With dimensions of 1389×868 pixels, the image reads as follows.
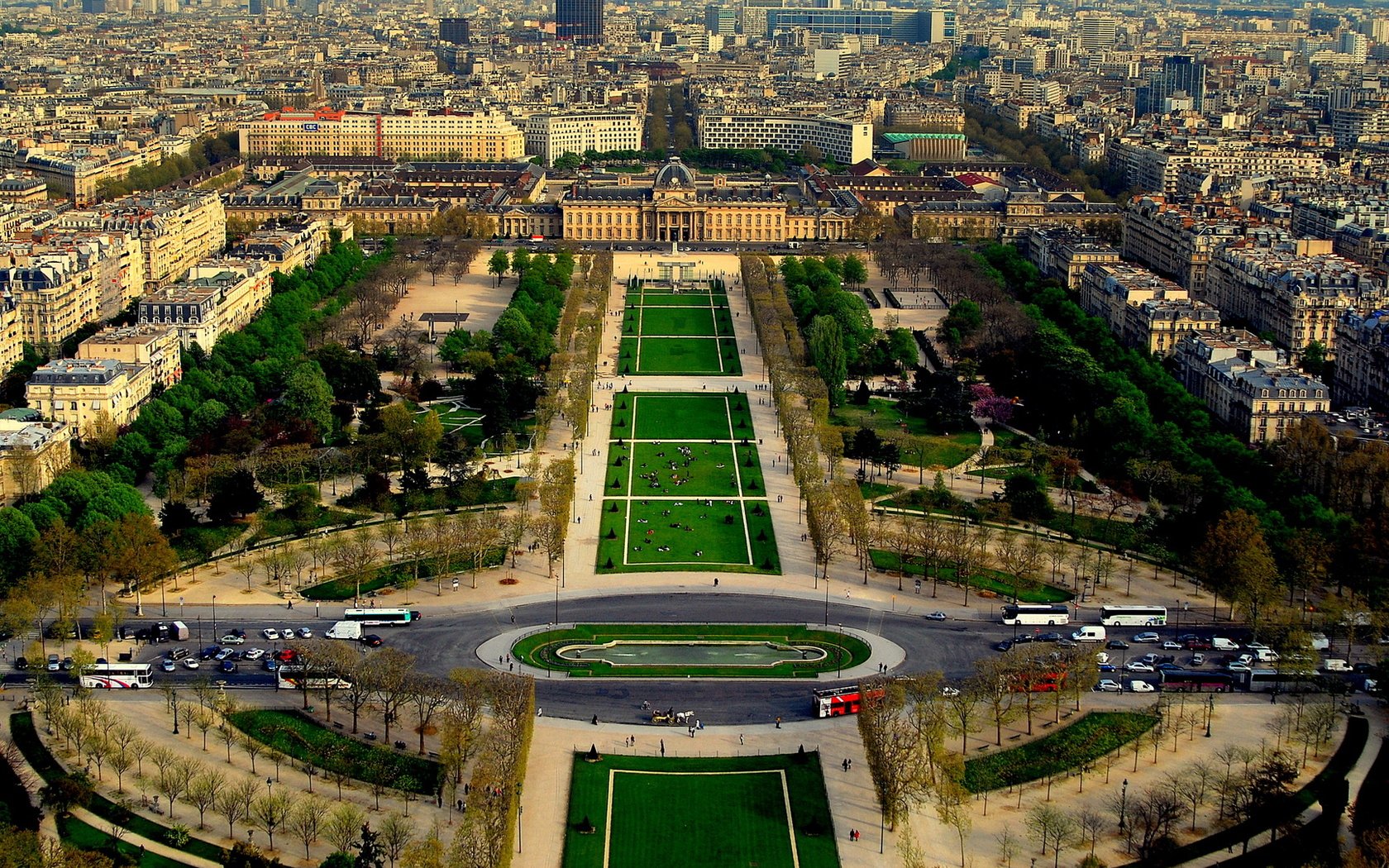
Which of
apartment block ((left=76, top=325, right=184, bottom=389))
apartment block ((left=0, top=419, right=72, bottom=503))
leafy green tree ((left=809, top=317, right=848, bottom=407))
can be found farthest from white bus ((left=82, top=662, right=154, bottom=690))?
leafy green tree ((left=809, top=317, right=848, bottom=407))

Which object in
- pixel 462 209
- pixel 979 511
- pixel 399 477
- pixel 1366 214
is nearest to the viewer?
pixel 979 511

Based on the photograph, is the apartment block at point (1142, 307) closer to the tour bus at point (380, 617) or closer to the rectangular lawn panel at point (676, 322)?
the rectangular lawn panel at point (676, 322)

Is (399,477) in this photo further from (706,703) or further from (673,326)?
(673,326)

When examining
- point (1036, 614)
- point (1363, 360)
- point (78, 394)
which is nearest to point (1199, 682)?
point (1036, 614)

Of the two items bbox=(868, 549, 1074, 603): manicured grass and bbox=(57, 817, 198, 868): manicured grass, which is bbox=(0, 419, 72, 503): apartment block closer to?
bbox=(57, 817, 198, 868): manicured grass

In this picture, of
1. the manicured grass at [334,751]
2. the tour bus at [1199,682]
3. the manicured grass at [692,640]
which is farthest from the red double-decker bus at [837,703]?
the manicured grass at [334,751]

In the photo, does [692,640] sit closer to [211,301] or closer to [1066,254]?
[211,301]

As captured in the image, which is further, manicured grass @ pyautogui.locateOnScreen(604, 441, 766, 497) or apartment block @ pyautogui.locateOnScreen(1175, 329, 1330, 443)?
apartment block @ pyautogui.locateOnScreen(1175, 329, 1330, 443)

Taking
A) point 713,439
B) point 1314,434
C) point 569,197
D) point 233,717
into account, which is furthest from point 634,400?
point 569,197
